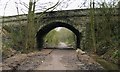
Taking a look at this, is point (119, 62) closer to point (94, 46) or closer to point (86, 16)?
point (94, 46)

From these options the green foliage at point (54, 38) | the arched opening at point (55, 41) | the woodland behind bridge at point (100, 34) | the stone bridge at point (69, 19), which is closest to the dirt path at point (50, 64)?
the woodland behind bridge at point (100, 34)

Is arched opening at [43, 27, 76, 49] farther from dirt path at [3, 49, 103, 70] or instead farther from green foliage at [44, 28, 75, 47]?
dirt path at [3, 49, 103, 70]

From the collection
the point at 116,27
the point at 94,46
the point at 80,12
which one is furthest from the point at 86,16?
the point at 116,27

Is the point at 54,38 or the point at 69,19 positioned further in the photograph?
the point at 54,38

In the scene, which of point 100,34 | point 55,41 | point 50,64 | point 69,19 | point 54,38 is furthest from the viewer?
point 55,41

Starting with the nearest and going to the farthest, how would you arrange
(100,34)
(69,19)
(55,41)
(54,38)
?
(100,34), (69,19), (54,38), (55,41)

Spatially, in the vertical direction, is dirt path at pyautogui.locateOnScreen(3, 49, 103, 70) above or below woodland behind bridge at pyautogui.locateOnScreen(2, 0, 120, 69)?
below

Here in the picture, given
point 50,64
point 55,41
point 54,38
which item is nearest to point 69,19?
point 50,64

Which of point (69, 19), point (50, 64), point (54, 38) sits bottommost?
point (50, 64)

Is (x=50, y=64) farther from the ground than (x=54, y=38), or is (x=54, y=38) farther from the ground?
(x=54, y=38)

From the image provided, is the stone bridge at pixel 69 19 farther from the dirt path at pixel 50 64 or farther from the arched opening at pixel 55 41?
the dirt path at pixel 50 64

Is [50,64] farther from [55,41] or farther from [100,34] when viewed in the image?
[55,41]

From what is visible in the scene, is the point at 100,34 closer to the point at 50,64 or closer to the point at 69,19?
the point at 69,19

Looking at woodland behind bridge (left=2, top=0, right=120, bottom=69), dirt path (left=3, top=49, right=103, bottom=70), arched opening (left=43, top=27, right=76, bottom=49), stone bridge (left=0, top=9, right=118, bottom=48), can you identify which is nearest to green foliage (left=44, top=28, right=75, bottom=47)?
arched opening (left=43, top=27, right=76, bottom=49)
